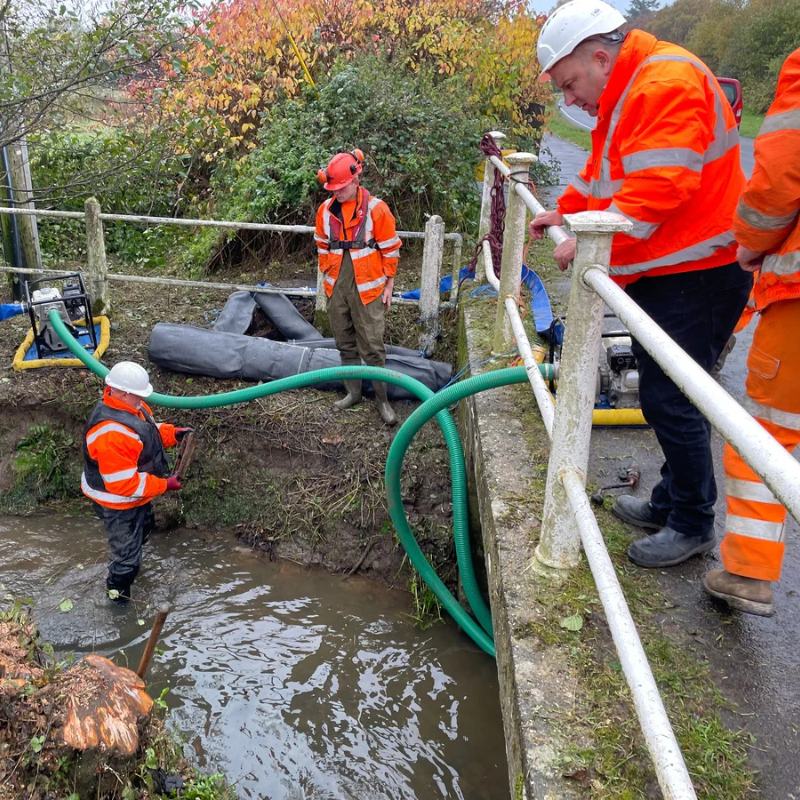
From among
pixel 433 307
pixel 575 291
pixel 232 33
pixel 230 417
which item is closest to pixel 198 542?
pixel 230 417

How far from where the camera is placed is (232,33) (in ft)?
31.7

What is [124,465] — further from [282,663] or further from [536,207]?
[536,207]

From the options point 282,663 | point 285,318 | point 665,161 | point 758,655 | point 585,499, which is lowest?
point 282,663

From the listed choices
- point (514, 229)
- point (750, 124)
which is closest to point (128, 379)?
point (514, 229)

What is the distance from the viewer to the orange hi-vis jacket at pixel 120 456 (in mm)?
4457

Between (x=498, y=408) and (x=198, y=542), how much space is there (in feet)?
9.45

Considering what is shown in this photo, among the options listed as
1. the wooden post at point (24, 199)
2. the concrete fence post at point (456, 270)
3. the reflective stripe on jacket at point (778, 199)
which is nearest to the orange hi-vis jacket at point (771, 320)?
the reflective stripe on jacket at point (778, 199)

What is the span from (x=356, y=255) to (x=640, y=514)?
3062 millimetres

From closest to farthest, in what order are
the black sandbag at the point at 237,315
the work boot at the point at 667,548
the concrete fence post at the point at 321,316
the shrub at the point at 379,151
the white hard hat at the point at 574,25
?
the white hard hat at the point at 574,25
the work boot at the point at 667,548
the black sandbag at the point at 237,315
the concrete fence post at the point at 321,316
the shrub at the point at 379,151

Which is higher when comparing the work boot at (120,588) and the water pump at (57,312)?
the water pump at (57,312)

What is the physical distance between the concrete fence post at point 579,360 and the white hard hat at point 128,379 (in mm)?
3010

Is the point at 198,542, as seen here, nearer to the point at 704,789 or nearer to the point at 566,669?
the point at 566,669

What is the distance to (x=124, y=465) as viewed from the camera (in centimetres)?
452

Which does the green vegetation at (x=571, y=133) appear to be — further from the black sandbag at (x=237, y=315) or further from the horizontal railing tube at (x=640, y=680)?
the horizontal railing tube at (x=640, y=680)
